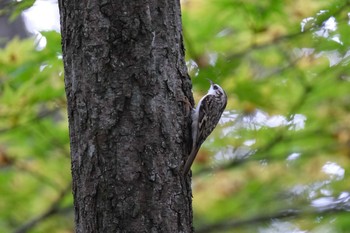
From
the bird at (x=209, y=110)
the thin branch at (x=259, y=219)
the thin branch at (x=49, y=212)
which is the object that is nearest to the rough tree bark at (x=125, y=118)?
the bird at (x=209, y=110)

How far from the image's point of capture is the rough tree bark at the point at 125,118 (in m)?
2.11

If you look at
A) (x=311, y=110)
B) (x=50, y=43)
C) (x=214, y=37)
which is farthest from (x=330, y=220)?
(x=50, y=43)

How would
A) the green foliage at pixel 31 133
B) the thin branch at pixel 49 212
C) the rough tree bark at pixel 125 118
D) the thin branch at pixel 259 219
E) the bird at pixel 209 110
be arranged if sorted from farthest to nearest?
1. the thin branch at pixel 49 212
2. the thin branch at pixel 259 219
3. the green foliage at pixel 31 133
4. the bird at pixel 209 110
5. the rough tree bark at pixel 125 118

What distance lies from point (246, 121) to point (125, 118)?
6.45 feet

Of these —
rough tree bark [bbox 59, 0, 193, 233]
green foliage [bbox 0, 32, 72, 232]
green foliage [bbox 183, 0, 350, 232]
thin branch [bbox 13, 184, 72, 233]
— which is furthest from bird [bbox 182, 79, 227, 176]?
thin branch [bbox 13, 184, 72, 233]

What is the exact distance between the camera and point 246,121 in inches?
159

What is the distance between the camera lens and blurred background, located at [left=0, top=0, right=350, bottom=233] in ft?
11.7

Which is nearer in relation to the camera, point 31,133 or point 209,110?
point 209,110

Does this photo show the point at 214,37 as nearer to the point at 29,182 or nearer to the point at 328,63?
the point at 328,63

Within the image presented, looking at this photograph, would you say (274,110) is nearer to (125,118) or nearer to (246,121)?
(246,121)

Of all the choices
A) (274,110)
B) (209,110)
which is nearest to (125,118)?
(209,110)

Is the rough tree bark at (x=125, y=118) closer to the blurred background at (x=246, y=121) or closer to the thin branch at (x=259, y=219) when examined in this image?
the blurred background at (x=246, y=121)

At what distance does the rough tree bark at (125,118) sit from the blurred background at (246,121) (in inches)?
45.3

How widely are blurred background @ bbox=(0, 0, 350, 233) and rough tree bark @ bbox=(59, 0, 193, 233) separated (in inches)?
45.3
